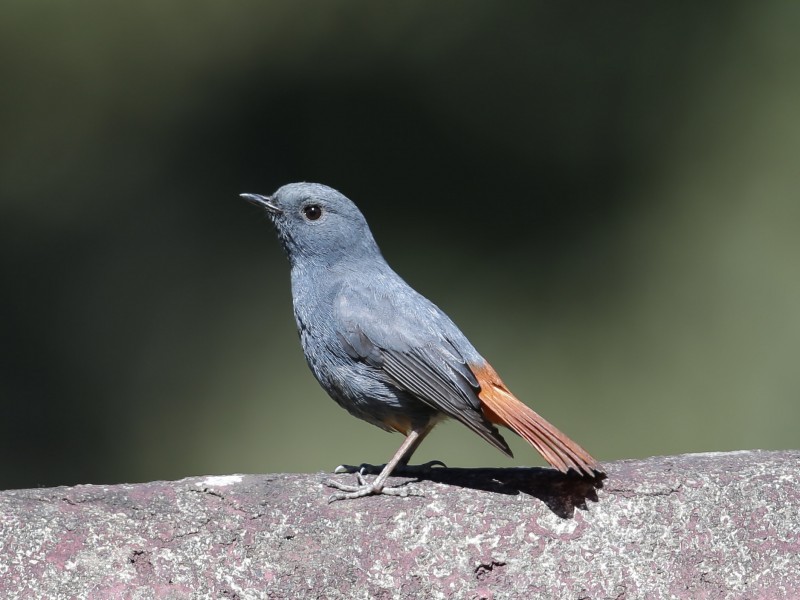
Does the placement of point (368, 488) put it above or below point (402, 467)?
below

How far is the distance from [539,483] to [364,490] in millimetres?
475

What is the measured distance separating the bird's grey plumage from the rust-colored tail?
0.05m

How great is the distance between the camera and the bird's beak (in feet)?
13.5

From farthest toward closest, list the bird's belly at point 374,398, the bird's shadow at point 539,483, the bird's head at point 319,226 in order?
the bird's head at point 319,226, the bird's belly at point 374,398, the bird's shadow at point 539,483

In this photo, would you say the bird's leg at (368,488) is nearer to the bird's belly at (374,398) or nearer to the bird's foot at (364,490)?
the bird's foot at (364,490)

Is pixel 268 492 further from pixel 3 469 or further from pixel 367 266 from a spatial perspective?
pixel 3 469

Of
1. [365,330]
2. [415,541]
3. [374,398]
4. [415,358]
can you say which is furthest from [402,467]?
[415,541]

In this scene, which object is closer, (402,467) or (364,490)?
(364,490)

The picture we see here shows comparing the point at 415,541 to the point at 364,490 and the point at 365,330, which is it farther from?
the point at 365,330

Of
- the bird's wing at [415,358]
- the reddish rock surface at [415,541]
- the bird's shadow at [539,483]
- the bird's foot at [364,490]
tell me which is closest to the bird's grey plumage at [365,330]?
the bird's wing at [415,358]

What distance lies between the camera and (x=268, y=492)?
304 cm

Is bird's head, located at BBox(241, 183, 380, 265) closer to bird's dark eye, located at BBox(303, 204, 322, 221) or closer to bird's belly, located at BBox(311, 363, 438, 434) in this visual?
bird's dark eye, located at BBox(303, 204, 322, 221)

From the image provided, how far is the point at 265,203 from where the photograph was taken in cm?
412

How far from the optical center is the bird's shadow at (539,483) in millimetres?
3016
